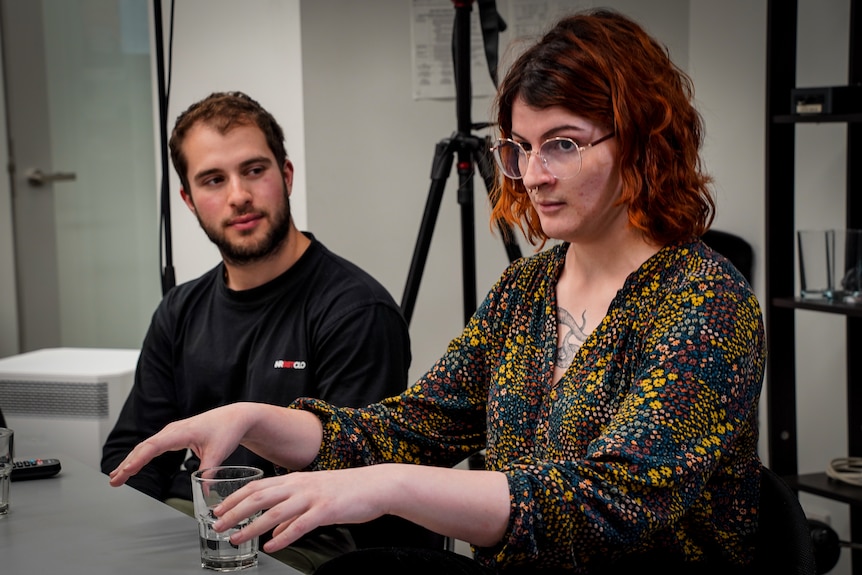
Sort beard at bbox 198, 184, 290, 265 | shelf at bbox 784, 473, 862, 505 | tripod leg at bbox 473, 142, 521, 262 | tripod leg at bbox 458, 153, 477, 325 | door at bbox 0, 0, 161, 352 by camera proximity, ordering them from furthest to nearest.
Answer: door at bbox 0, 0, 161, 352
tripod leg at bbox 458, 153, 477, 325
tripod leg at bbox 473, 142, 521, 262
shelf at bbox 784, 473, 862, 505
beard at bbox 198, 184, 290, 265

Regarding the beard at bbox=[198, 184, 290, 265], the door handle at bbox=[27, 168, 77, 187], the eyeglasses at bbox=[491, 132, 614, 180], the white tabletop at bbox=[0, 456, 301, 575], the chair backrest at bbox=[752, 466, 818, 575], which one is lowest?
the chair backrest at bbox=[752, 466, 818, 575]

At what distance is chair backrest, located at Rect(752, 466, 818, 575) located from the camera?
114 centimetres

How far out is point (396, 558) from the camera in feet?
3.19

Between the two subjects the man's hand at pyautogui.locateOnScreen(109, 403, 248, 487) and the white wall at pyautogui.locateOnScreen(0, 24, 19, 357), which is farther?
the white wall at pyautogui.locateOnScreen(0, 24, 19, 357)

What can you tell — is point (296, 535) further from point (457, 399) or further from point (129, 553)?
point (457, 399)

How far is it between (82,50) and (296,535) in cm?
327

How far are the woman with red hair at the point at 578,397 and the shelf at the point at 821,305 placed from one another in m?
0.90

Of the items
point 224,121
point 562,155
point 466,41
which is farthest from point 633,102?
point 466,41

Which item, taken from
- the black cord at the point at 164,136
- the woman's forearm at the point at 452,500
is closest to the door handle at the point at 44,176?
the black cord at the point at 164,136

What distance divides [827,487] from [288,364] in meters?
1.20

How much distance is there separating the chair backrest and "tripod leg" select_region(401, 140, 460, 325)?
1.26 metres

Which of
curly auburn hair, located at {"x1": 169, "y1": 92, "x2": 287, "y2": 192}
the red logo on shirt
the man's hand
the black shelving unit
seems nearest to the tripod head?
curly auburn hair, located at {"x1": 169, "y1": 92, "x2": 287, "y2": 192}

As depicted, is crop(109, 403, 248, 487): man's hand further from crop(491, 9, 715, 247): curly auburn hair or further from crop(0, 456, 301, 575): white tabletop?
crop(491, 9, 715, 247): curly auburn hair

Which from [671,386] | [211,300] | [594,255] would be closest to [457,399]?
[594,255]
